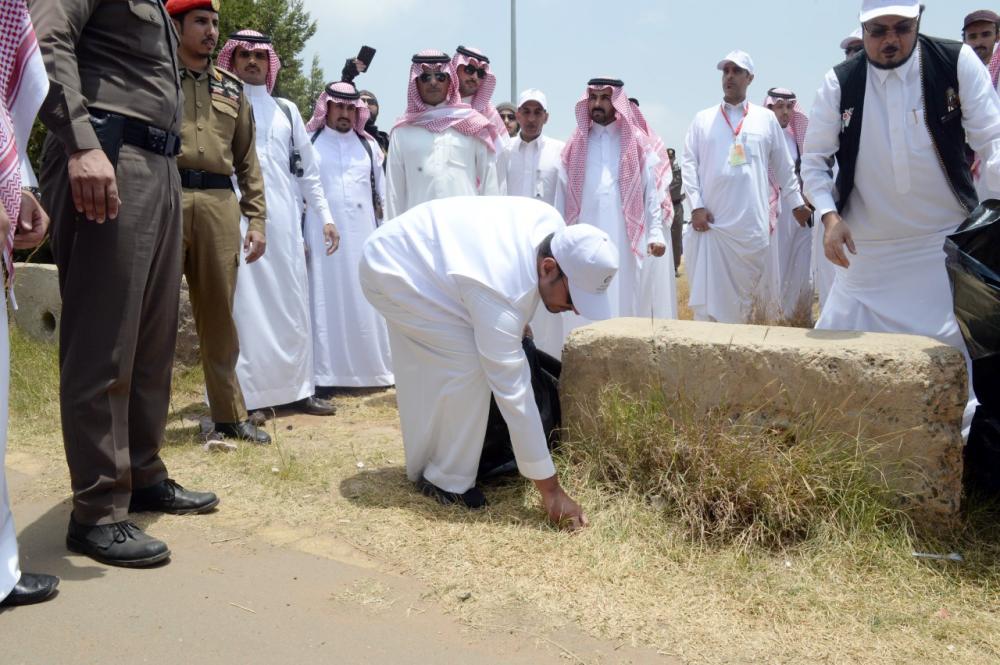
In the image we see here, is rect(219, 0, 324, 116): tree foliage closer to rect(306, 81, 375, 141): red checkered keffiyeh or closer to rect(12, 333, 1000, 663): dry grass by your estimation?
rect(306, 81, 375, 141): red checkered keffiyeh

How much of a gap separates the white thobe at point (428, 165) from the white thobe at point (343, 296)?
0.91ft

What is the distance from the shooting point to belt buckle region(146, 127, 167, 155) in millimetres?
2891

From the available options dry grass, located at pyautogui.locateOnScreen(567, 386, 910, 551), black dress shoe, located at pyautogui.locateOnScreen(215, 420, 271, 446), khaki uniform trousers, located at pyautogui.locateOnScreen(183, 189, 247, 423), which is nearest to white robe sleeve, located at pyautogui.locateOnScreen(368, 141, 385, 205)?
khaki uniform trousers, located at pyautogui.locateOnScreen(183, 189, 247, 423)

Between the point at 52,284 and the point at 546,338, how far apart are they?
364 centimetres

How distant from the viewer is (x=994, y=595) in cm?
268

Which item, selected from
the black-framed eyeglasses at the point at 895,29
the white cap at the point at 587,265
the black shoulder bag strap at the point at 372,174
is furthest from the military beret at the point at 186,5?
the black-framed eyeglasses at the point at 895,29

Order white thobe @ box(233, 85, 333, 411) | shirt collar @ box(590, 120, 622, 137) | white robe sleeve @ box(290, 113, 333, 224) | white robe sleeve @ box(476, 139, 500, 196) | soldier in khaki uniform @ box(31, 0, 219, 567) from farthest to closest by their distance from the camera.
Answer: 1. shirt collar @ box(590, 120, 622, 137)
2. white robe sleeve @ box(476, 139, 500, 196)
3. white robe sleeve @ box(290, 113, 333, 224)
4. white thobe @ box(233, 85, 333, 411)
5. soldier in khaki uniform @ box(31, 0, 219, 567)

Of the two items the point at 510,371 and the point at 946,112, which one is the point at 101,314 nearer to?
the point at 510,371

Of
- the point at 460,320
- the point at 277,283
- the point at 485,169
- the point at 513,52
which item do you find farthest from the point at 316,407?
the point at 513,52

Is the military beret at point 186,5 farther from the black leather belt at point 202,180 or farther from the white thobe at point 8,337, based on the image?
the white thobe at point 8,337

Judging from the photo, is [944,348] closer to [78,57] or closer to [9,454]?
[78,57]

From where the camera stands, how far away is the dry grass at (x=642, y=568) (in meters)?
2.43

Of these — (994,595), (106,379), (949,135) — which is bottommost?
(994,595)

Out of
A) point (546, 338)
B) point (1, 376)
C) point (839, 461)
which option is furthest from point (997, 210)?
point (546, 338)
